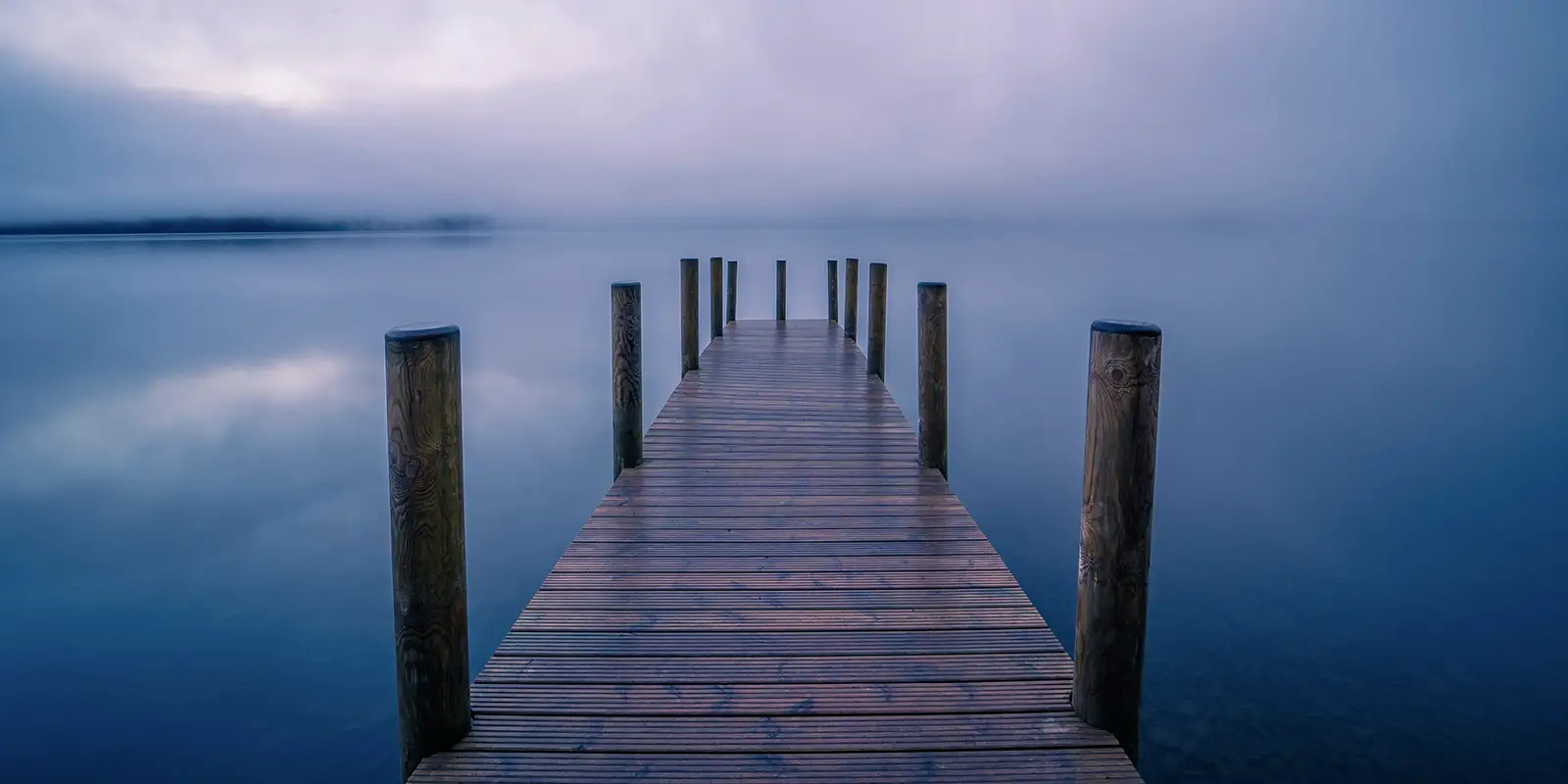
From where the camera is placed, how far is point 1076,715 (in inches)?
93.0

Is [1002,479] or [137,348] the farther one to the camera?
[137,348]

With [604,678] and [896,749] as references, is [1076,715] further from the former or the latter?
[604,678]

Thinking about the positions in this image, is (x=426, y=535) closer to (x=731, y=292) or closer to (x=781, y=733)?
(x=781, y=733)

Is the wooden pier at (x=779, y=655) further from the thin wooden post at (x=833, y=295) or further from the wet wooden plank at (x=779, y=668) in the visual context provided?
the thin wooden post at (x=833, y=295)

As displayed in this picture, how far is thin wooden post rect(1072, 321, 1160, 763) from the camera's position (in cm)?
214

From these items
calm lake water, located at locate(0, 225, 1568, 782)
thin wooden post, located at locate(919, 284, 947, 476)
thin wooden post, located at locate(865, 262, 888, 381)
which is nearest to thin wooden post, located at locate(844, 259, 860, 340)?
calm lake water, located at locate(0, 225, 1568, 782)

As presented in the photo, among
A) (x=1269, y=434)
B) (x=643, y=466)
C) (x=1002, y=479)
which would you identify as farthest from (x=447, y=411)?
(x=1269, y=434)

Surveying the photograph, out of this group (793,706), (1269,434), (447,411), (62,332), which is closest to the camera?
(447,411)

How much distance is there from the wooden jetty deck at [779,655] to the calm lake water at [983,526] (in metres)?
2.12

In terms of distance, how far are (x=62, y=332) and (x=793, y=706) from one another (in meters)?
29.7

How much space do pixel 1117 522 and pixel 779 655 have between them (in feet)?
3.84

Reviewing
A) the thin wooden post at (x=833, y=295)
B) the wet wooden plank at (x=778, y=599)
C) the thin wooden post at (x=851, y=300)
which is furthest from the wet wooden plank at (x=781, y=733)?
the thin wooden post at (x=833, y=295)

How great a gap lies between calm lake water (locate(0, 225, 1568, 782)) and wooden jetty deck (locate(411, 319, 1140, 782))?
83.5 inches

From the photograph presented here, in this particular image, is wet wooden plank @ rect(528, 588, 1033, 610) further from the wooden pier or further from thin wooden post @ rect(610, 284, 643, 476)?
thin wooden post @ rect(610, 284, 643, 476)
